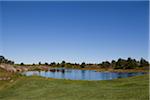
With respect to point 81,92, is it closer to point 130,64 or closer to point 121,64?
point 130,64

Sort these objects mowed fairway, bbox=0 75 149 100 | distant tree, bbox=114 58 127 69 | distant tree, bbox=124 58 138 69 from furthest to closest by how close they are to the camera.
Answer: distant tree, bbox=114 58 127 69 → distant tree, bbox=124 58 138 69 → mowed fairway, bbox=0 75 149 100

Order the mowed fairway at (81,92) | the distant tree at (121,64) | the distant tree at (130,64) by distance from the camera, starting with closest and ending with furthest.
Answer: the mowed fairway at (81,92) < the distant tree at (130,64) < the distant tree at (121,64)

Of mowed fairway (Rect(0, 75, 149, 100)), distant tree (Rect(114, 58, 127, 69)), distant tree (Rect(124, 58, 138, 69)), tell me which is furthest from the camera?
distant tree (Rect(114, 58, 127, 69))

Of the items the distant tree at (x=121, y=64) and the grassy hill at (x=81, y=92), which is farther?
the distant tree at (x=121, y=64)

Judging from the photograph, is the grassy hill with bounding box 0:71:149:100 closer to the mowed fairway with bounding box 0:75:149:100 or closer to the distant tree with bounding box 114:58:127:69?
the mowed fairway with bounding box 0:75:149:100

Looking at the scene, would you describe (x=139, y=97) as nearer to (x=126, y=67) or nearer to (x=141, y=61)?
(x=126, y=67)

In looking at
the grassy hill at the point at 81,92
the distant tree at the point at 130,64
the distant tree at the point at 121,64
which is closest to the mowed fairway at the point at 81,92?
the grassy hill at the point at 81,92

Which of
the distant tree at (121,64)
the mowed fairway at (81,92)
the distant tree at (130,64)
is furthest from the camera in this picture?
the distant tree at (121,64)

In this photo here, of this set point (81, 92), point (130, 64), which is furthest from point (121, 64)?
point (81, 92)

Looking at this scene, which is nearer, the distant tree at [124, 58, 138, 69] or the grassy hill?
the grassy hill

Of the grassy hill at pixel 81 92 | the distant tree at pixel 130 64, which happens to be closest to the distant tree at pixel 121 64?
the distant tree at pixel 130 64

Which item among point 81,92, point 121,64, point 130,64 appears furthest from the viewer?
point 121,64

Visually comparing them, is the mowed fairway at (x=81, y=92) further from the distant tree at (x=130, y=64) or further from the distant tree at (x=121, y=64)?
the distant tree at (x=121, y=64)

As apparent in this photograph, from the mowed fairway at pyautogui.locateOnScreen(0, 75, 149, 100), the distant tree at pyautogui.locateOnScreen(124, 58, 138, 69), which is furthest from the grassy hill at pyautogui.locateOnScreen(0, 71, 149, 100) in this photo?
the distant tree at pyautogui.locateOnScreen(124, 58, 138, 69)
